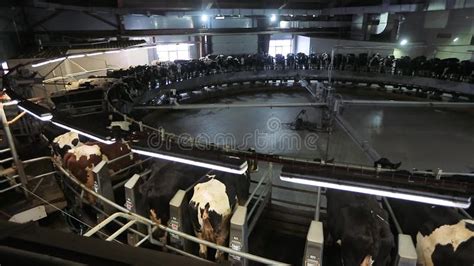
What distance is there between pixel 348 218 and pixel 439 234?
896 mm

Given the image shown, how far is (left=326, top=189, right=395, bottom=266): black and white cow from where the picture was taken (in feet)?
10.1

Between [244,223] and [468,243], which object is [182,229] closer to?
[244,223]

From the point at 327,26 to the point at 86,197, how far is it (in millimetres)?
16675

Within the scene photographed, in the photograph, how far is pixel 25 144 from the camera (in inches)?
269

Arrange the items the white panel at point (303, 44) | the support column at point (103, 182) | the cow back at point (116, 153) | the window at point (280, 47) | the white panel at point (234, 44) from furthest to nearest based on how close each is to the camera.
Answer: the window at point (280, 47)
the white panel at point (303, 44)
the white panel at point (234, 44)
the cow back at point (116, 153)
the support column at point (103, 182)

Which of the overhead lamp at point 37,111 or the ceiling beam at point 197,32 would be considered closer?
the overhead lamp at point 37,111

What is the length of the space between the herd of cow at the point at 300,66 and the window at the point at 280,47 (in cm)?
624

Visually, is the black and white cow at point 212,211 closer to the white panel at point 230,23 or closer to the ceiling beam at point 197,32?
the ceiling beam at point 197,32

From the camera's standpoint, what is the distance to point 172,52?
1655 cm

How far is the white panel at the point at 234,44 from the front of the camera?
56.8 ft

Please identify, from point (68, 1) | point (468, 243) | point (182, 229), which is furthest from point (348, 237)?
point (68, 1)

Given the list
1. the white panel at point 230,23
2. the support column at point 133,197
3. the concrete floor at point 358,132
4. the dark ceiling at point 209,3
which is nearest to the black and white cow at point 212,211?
the support column at point 133,197

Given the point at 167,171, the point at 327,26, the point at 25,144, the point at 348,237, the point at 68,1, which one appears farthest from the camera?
the point at 327,26

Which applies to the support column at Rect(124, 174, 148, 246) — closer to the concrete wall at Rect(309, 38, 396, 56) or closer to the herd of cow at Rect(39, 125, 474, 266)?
the herd of cow at Rect(39, 125, 474, 266)
